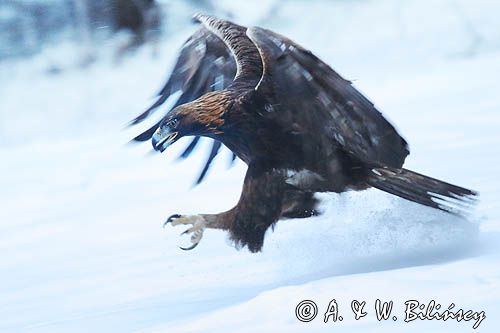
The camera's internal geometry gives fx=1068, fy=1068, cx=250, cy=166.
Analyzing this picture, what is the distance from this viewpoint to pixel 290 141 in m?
4.25

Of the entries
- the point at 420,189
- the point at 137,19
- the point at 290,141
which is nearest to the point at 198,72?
the point at 290,141

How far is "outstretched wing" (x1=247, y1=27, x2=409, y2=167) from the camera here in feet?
13.3

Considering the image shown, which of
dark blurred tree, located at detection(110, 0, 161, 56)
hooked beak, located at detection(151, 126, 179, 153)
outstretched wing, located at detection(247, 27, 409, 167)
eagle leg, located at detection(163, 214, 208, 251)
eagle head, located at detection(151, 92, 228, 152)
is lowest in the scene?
eagle leg, located at detection(163, 214, 208, 251)

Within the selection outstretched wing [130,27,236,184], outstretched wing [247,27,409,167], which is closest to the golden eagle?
outstretched wing [247,27,409,167]

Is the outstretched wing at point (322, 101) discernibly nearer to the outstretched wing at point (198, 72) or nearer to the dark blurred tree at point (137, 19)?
the outstretched wing at point (198, 72)

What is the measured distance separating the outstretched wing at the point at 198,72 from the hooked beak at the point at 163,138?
0.45m

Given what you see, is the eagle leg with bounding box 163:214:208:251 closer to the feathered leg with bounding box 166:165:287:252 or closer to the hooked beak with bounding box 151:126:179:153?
the feathered leg with bounding box 166:165:287:252

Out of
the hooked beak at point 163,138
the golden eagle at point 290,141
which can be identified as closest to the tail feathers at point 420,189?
the golden eagle at point 290,141

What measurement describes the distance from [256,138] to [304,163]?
0.71 feet

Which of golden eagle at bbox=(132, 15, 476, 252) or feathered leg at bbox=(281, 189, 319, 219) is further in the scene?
feathered leg at bbox=(281, 189, 319, 219)

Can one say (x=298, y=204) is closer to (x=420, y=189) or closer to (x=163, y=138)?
(x=420, y=189)

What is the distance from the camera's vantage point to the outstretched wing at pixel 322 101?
13.3 feet

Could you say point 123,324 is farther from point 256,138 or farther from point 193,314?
point 256,138

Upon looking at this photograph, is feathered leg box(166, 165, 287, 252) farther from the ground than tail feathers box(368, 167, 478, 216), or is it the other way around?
tail feathers box(368, 167, 478, 216)
